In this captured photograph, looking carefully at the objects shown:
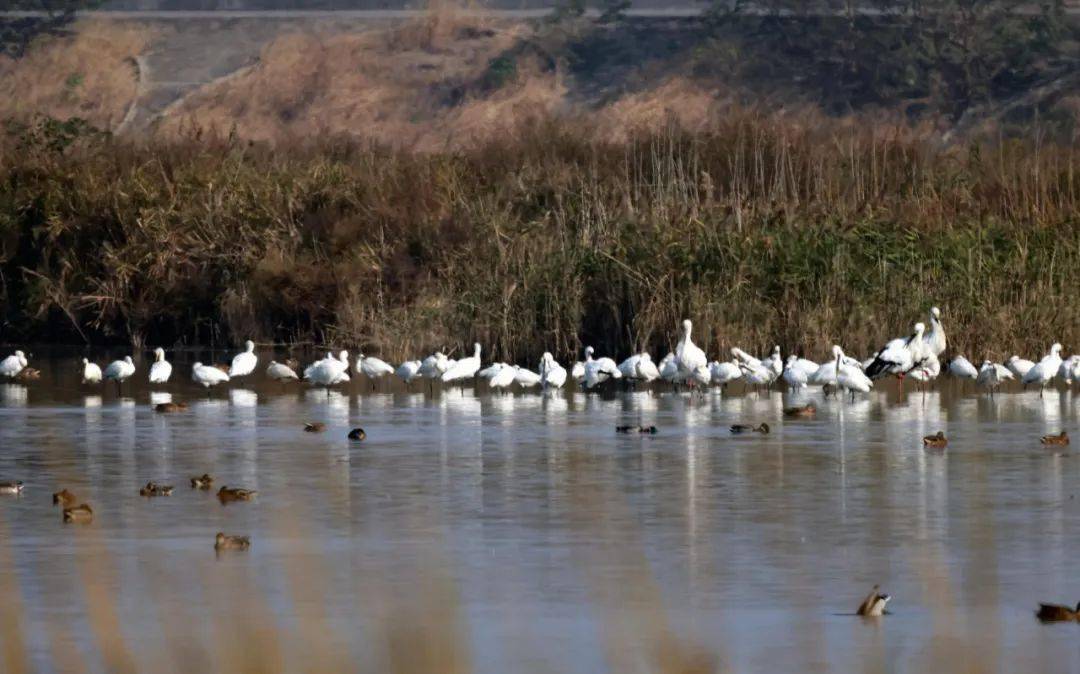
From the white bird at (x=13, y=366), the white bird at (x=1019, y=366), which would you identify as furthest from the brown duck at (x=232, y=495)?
the white bird at (x=13, y=366)

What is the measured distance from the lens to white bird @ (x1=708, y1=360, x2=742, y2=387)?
2284cm

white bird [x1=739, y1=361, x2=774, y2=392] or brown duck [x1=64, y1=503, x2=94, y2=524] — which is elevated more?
white bird [x1=739, y1=361, x2=774, y2=392]

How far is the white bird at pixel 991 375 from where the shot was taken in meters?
22.6

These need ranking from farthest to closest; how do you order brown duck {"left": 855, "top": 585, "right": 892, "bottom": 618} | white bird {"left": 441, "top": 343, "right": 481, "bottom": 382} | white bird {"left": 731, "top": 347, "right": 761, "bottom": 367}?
white bird {"left": 441, "top": 343, "right": 481, "bottom": 382}
white bird {"left": 731, "top": 347, "right": 761, "bottom": 367}
brown duck {"left": 855, "top": 585, "right": 892, "bottom": 618}

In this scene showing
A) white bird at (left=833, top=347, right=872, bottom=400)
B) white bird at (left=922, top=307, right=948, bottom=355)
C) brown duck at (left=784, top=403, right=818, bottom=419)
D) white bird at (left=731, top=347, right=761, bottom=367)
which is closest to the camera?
brown duck at (left=784, top=403, right=818, bottom=419)

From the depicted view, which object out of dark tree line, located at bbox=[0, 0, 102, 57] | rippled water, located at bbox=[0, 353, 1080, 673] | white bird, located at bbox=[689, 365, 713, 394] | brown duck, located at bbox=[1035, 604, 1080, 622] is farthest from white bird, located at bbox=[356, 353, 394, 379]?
dark tree line, located at bbox=[0, 0, 102, 57]

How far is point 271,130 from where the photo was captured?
217 ft

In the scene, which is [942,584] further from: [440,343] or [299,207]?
[299,207]

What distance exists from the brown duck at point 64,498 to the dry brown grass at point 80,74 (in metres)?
53.5

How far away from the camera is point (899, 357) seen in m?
22.4

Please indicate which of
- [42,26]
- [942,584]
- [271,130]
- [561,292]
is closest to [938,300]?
[561,292]

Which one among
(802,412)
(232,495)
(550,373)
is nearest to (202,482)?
(232,495)

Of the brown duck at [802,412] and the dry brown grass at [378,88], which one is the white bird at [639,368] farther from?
the dry brown grass at [378,88]

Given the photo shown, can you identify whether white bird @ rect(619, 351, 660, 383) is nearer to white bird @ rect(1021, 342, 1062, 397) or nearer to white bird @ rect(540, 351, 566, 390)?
white bird @ rect(540, 351, 566, 390)
